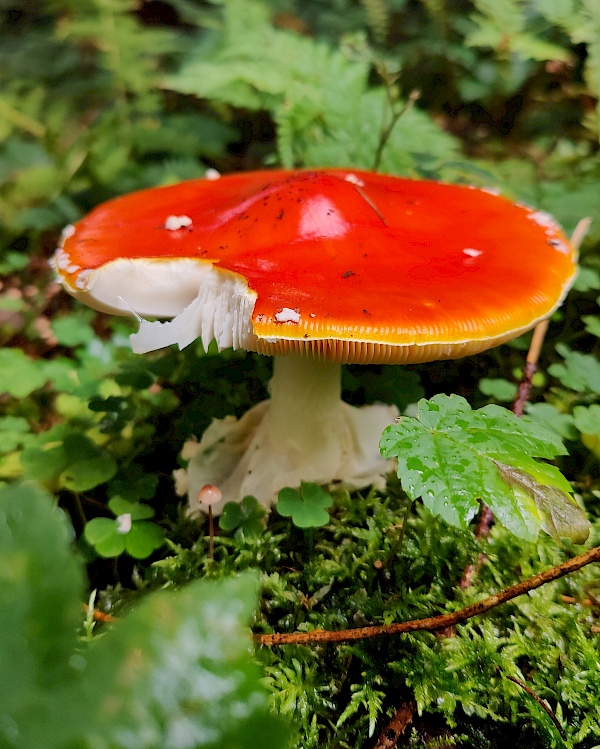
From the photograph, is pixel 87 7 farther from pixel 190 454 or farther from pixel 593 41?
pixel 190 454

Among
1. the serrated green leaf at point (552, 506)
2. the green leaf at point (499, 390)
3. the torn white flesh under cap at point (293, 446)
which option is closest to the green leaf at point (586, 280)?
the green leaf at point (499, 390)

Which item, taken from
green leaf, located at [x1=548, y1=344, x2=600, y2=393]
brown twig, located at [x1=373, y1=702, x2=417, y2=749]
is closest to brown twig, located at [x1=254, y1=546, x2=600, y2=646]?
brown twig, located at [x1=373, y1=702, x2=417, y2=749]

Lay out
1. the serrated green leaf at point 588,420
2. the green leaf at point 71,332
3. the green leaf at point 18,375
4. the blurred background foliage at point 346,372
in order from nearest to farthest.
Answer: the blurred background foliage at point 346,372
the serrated green leaf at point 588,420
the green leaf at point 18,375
the green leaf at point 71,332

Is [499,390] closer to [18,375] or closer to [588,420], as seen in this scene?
[588,420]

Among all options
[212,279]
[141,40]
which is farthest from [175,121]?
[212,279]

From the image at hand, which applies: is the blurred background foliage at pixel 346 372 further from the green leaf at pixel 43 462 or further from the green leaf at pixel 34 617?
the green leaf at pixel 34 617
